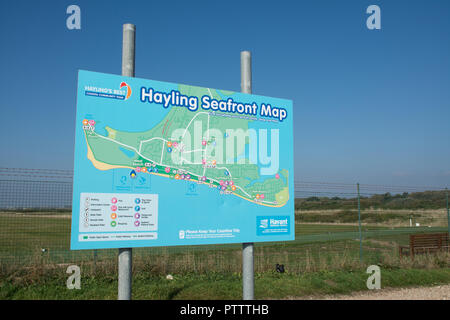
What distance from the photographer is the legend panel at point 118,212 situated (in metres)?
4.85

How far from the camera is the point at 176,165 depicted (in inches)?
218

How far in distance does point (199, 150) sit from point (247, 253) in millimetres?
1816

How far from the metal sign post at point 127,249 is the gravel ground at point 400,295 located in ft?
12.4

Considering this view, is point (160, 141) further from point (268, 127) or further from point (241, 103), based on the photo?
point (268, 127)

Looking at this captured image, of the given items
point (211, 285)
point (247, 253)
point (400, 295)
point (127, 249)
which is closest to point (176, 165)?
point (127, 249)

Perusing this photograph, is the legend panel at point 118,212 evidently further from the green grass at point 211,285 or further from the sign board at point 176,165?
the green grass at point 211,285

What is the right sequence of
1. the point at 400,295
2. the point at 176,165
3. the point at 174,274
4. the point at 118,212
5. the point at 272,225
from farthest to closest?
the point at 174,274
the point at 400,295
the point at 272,225
the point at 176,165
the point at 118,212

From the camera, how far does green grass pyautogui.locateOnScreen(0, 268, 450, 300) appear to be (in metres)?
7.00

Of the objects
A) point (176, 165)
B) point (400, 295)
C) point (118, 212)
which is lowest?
point (400, 295)

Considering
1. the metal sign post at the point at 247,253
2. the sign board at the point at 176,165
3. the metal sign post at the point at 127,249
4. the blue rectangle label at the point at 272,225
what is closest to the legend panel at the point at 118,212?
the sign board at the point at 176,165

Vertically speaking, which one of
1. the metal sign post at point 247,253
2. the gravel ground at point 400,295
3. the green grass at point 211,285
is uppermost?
the metal sign post at point 247,253

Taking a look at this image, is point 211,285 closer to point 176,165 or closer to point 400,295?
point 176,165
